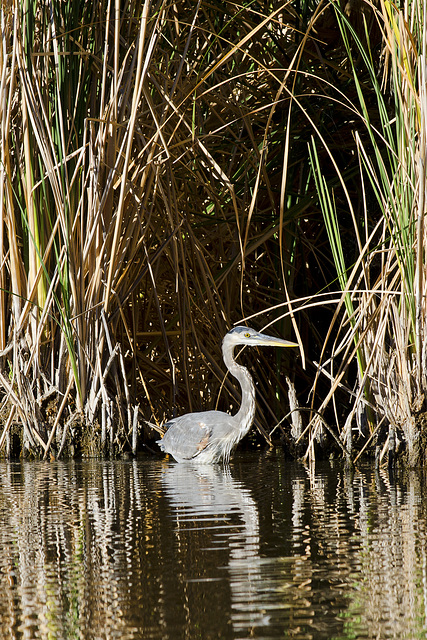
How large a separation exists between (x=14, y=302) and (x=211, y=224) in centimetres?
161

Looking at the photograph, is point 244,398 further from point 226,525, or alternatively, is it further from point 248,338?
point 226,525

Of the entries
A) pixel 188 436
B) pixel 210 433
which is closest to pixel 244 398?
pixel 210 433

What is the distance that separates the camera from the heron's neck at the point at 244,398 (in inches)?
208

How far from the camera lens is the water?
1.96 meters

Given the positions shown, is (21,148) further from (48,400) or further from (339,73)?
(339,73)

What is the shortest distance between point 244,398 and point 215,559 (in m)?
2.89

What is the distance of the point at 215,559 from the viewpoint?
253cm

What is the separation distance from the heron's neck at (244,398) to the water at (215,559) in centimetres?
111

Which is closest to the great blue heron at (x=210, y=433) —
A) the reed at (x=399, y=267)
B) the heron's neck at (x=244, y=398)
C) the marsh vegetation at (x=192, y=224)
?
the heron's neck at (x=244, y=398)

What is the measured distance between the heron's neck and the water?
1.11 meters

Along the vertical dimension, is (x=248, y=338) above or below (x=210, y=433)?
above

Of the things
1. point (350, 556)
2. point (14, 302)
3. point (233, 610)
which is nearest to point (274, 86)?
point (14, 302)

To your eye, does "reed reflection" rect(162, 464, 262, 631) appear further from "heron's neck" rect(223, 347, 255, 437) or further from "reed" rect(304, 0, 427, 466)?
"reed" rect(304, 0, 427, 466)

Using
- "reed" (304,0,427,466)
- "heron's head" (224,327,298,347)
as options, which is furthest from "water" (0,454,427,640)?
"heron's head" (224,327,298,347)
